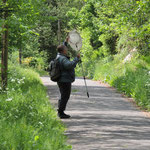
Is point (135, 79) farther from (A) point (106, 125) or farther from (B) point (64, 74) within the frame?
(A) point (106, 125)

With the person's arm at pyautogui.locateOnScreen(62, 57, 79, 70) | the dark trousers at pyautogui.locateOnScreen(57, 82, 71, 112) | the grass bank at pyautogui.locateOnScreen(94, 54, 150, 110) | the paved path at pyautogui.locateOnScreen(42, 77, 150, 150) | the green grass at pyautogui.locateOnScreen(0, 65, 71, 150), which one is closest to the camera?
the green grass at pyautogui.locateOnScreen(0, 65, 71, 150)

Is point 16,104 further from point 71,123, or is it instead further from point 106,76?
point 106,76

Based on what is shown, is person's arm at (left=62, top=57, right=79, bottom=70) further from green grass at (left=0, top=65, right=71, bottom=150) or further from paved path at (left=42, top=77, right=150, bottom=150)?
paved path at (left=42, top=77, right=150, bottom=150)

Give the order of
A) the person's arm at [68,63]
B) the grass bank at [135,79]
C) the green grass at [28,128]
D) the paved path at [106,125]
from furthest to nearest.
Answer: the grass bank at [135,79] < the person's arm at [68,63] < the paved path at [106,125] < the green grass at [28,128]

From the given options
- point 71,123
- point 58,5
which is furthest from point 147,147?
point 58,5

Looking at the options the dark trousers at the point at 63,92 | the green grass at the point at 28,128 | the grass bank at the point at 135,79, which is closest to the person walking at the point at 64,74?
the dark trousers at the point at 63,92

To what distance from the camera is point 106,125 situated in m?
9.54

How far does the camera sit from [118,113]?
11648 millimetres

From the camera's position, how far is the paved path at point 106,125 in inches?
294

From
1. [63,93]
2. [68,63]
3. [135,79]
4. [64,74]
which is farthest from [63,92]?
[135,79]

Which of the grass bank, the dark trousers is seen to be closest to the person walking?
the dark trousers

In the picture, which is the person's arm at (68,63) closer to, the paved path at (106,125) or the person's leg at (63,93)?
the person's leg at (63,93)

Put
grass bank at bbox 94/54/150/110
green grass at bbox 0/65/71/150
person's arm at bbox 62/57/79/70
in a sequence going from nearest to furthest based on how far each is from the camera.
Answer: green grass at bbox 0/65/71/150
person's arm at bbox 62/57/79/70
grass bank at bbox 94/54/150/110

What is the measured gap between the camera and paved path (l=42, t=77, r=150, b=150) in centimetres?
746
